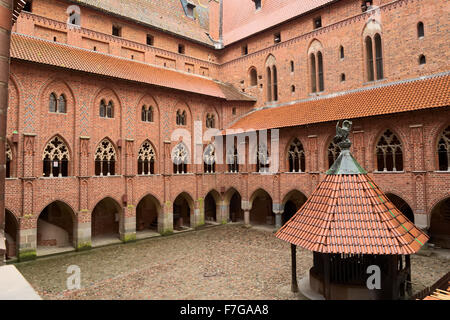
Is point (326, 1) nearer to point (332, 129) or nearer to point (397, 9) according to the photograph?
point (397, 9)

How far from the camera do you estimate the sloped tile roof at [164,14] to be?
66.5ft

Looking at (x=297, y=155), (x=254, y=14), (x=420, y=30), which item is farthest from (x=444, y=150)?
(x=254, y=14)

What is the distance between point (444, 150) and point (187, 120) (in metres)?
15.8

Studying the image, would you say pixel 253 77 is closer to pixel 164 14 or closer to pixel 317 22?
pixel 317 22

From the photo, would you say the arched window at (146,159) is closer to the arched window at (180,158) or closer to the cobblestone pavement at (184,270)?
the arched window at (180,158)

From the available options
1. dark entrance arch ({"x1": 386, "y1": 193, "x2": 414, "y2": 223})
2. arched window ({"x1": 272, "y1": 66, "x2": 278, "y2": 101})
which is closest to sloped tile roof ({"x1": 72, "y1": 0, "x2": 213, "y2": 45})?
arched window ({"x1": 272, "y1": 66, "x2": 278, "y2": 101})

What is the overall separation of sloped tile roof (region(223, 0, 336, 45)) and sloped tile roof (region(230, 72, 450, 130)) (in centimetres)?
688

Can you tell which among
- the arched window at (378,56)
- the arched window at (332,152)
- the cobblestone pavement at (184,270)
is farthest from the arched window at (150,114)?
the arched window at (378,56)

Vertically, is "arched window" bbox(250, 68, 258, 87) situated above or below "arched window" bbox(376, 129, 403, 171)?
above

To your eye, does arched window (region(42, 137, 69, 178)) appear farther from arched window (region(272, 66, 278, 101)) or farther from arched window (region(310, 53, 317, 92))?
arched window (region(310, 53, 317, 92))

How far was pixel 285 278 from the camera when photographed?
11234 mm

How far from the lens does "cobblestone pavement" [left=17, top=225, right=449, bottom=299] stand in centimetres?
1036
